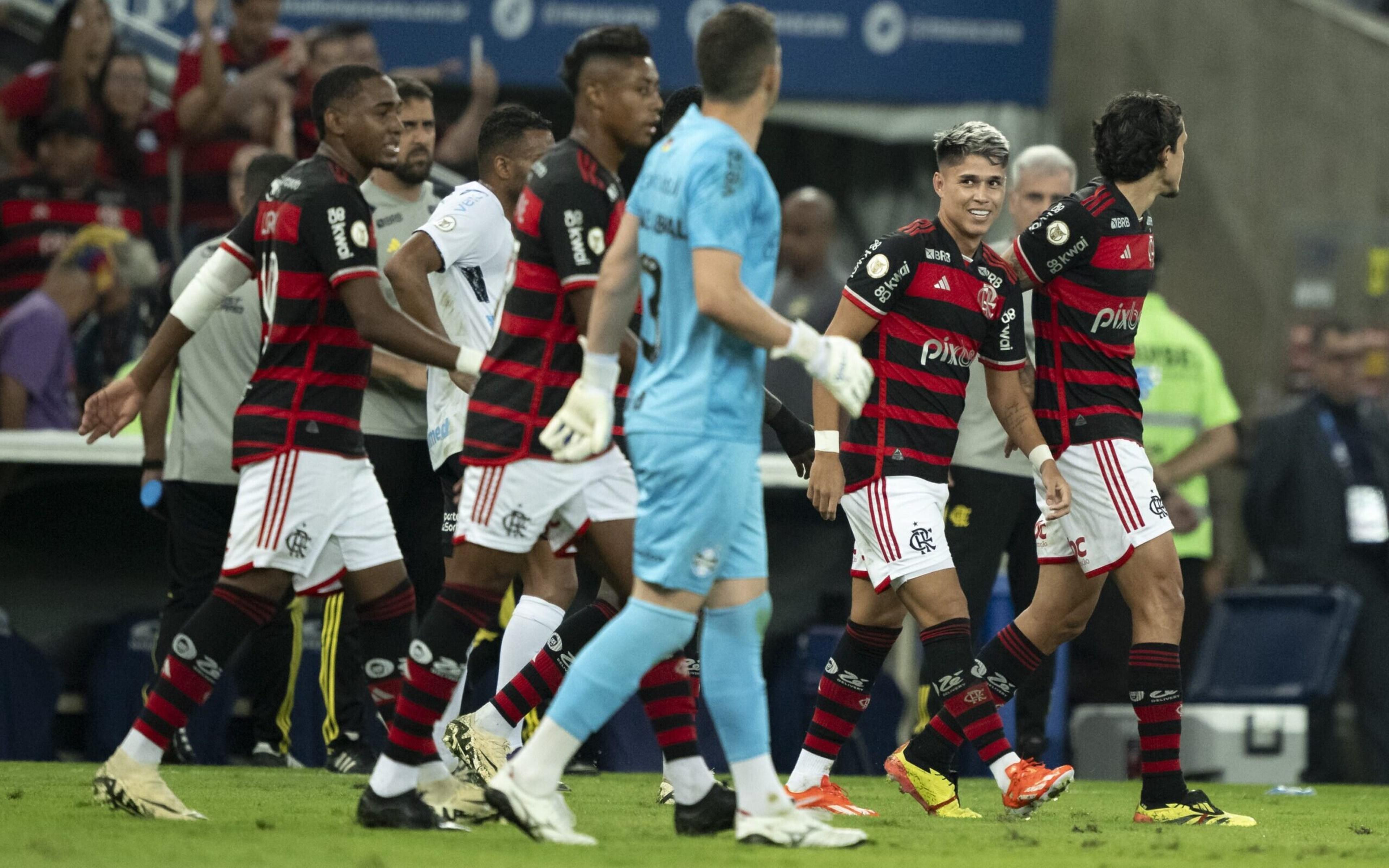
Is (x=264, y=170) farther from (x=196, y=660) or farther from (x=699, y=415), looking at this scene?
(x=699, y=415)

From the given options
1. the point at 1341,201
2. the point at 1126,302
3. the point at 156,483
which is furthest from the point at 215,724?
the point at 1341,201

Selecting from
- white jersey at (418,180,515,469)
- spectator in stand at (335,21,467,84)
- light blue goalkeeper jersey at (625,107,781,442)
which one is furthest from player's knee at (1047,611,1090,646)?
spectator in stand at (335,21,467,84)

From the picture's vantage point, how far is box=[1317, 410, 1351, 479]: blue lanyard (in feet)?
38.5

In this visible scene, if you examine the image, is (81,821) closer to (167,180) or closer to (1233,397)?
(167,180)

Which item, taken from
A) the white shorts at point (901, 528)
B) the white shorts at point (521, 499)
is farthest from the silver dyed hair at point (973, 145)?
the white shorts at point (521, 499)

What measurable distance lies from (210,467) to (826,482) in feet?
11.6

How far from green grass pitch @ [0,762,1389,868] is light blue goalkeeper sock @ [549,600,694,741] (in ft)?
1.16

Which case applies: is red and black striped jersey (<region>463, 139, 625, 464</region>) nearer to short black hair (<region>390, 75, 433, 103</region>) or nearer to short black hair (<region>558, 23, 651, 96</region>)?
short black hair (<region>558, 23, 651, 96</region>)

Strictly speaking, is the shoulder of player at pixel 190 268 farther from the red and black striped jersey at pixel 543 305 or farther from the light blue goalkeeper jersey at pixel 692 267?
the light blue goalkeeper jersey at pixel 692 267

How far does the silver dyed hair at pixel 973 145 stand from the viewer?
6.71m

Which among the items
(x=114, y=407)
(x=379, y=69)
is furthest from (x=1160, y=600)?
(x=379, y=69)

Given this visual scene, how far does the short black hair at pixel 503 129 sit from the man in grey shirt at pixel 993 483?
2.31m

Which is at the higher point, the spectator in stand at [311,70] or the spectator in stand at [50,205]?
the spectator in stand at [311,70]

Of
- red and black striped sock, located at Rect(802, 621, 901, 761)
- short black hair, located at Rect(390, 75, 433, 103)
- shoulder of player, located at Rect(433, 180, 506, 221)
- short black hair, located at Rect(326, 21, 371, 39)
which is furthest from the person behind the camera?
short black hair, located at Rect(326, 21, 371, 39)
